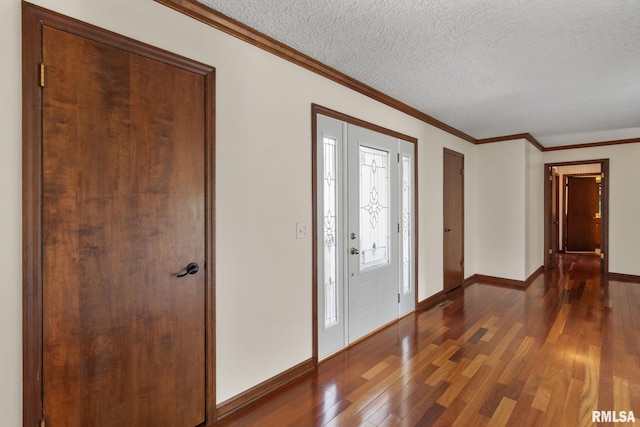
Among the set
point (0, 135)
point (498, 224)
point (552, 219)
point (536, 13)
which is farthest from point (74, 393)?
point (552, 219)

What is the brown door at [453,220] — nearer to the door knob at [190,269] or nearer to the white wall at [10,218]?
the door knob at [190,269]

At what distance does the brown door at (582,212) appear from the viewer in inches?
329

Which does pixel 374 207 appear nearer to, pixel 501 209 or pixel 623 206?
pixel 501 209

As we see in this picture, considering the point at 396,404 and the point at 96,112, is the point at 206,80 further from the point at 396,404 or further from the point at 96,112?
the point at 396,404

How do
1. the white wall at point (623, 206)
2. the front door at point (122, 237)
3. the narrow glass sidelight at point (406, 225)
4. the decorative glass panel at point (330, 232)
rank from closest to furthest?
the front door at point (122, 237)
the decorative glass panel at point (330, 232)
the narrow glass sidelight at point (406, 225)
the white wall at point (623, 206)

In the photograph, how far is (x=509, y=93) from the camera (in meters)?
3.39

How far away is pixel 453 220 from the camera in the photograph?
4.96 metres

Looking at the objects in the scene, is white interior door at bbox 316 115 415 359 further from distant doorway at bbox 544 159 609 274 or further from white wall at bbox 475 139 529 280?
distant doorway at bbox 544 159 609 274

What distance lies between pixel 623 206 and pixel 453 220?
338cm

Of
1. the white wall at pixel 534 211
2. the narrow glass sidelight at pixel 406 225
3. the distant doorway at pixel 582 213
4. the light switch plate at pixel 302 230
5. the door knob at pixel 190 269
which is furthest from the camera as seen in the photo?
the distant doorway at pixel 582 213

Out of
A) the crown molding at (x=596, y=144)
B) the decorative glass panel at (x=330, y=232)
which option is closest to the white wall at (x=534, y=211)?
the crown molding at (x=596, y=144)

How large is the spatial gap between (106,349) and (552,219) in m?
7.89

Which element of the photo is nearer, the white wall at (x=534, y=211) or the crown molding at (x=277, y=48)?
the crown molding at (x=277, y=48)

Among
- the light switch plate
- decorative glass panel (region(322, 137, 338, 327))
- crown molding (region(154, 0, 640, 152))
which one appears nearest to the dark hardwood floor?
decorative glass panel (region(322, 137, 338, 327))
